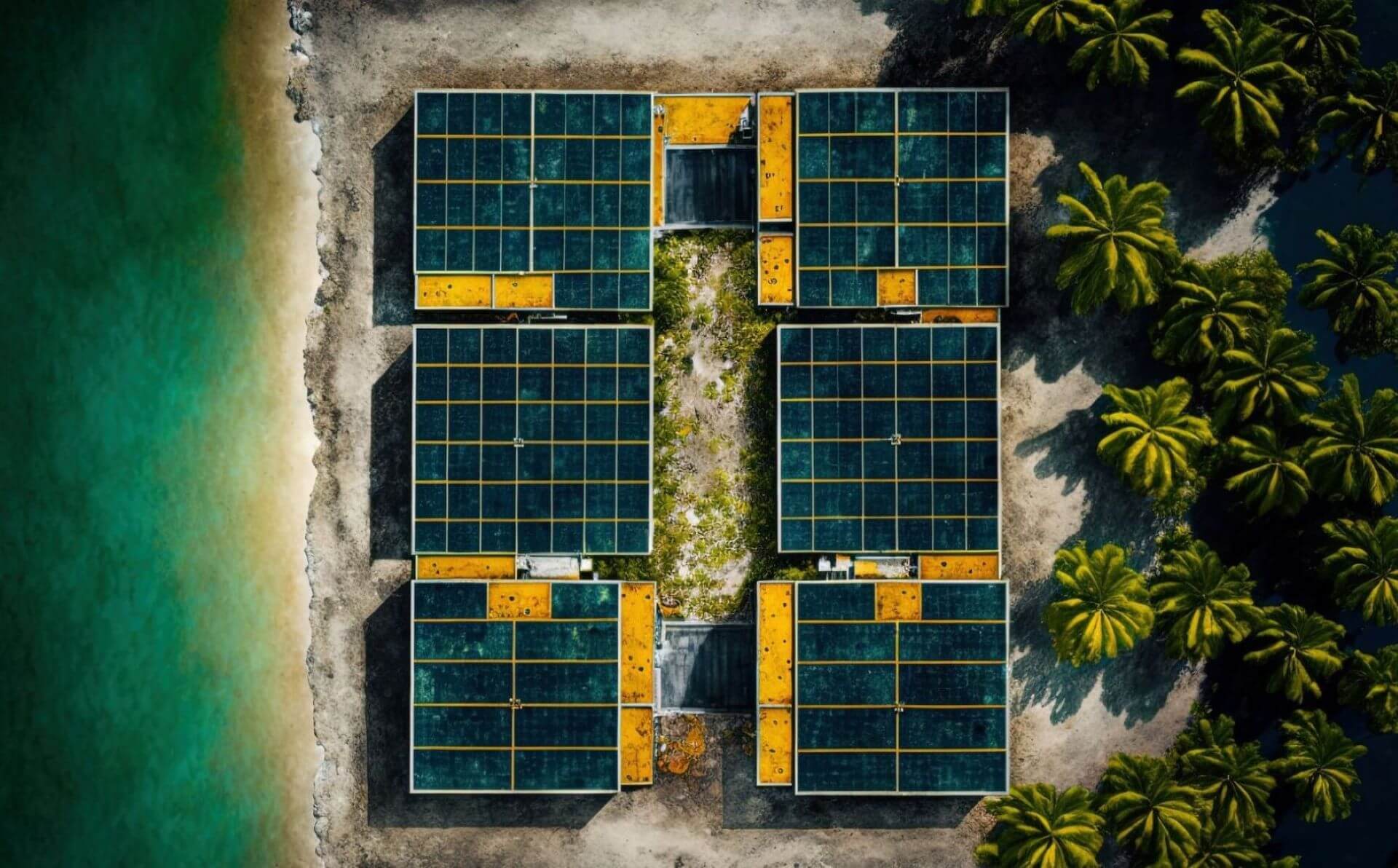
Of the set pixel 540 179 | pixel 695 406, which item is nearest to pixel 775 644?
pixel 695 406

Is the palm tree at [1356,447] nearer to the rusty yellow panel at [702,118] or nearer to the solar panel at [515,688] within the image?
the rusty yellow panel at [702,118]

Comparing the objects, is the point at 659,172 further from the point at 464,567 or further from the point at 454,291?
the point at 464,567

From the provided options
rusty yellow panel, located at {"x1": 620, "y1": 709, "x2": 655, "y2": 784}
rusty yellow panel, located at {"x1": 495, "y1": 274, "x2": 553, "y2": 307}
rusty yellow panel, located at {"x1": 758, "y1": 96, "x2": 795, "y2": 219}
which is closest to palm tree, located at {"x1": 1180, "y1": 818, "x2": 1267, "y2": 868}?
rusty yellow panel, located at {"x1": 620, "y1": 709, "x2": 655, "y2": 784}

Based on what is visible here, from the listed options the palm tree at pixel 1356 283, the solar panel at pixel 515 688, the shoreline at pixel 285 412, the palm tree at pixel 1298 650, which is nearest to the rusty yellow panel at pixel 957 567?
the palm tree at pixel 1298 650

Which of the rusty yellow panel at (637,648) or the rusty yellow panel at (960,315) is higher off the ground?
the rusty yellow panel at (960,315)

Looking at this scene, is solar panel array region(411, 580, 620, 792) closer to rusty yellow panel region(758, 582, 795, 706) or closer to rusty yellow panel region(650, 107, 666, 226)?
rusty yellow panel region(758, 582, 795, 706)

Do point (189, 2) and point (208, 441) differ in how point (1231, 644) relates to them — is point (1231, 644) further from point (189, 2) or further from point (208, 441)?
point (189, 2)

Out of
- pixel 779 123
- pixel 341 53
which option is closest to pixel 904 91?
pixel 779 123
